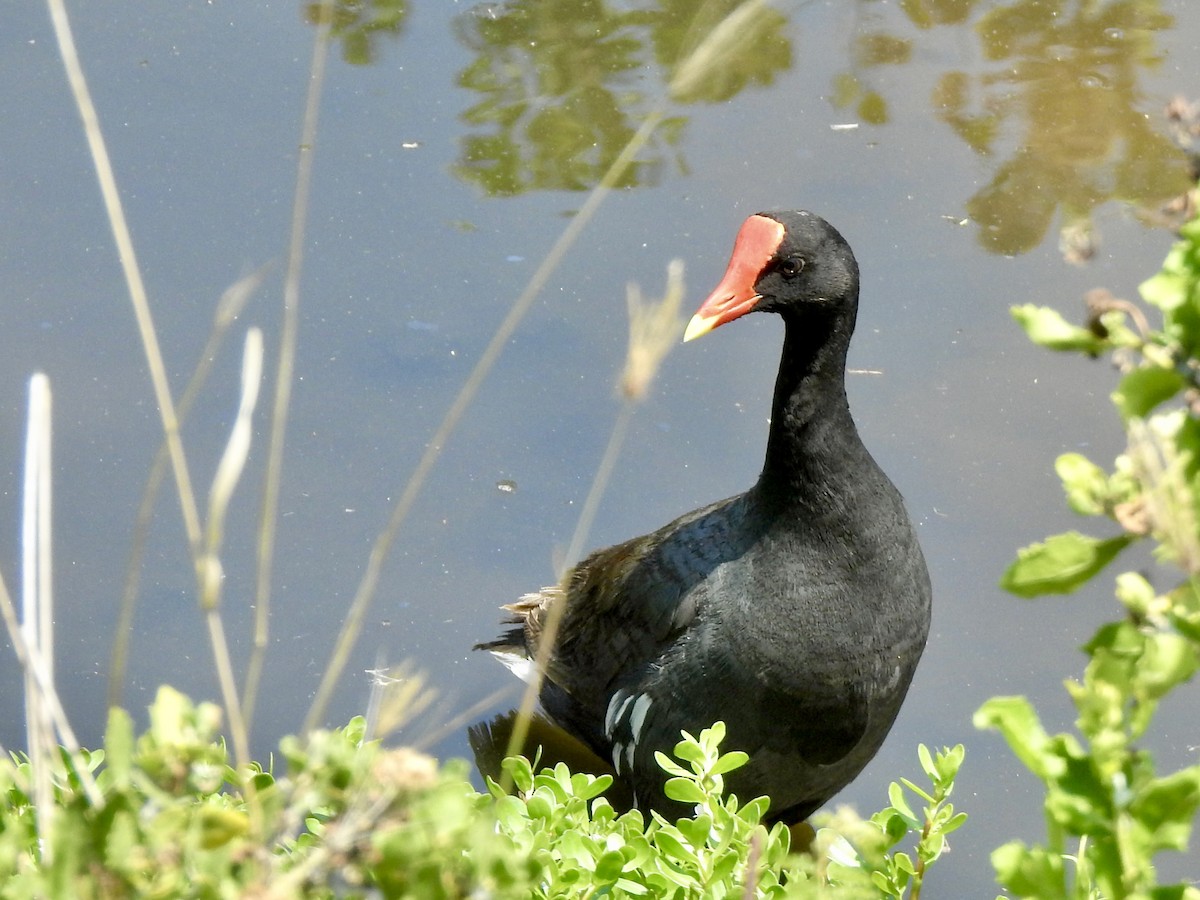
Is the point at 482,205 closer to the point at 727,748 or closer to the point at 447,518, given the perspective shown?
the point at 447,518

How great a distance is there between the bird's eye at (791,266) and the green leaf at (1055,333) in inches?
72.2

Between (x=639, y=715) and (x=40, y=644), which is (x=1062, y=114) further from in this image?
(x=40, y=644)

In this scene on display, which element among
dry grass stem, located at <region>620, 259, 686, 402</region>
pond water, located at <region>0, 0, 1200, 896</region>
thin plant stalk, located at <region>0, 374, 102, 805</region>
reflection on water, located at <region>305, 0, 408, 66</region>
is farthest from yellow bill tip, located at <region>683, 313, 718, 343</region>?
reflection on water, located at <region>305, 0, 408, 66</region>

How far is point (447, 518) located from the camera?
12.7 feet

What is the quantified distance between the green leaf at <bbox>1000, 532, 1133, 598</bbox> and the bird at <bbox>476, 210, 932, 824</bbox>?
70.6 inches

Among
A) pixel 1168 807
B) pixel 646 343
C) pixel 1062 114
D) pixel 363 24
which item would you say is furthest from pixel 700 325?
pixel 363 24

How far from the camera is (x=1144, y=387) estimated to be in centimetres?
92

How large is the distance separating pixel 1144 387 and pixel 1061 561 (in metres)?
0.12

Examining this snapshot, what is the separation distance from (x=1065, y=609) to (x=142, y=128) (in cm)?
335

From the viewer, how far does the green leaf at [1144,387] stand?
3.00 feet

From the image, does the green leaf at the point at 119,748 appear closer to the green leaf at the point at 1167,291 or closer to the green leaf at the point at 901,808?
the green leaf at the point at 1167,291

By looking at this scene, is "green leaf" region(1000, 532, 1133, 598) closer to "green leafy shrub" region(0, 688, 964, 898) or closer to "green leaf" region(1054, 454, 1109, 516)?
"green leaf" region(1054, 454, 1109, 516)

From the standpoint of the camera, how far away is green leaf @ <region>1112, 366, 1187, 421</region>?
3.00ft

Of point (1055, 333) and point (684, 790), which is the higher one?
point (1055, 333)
